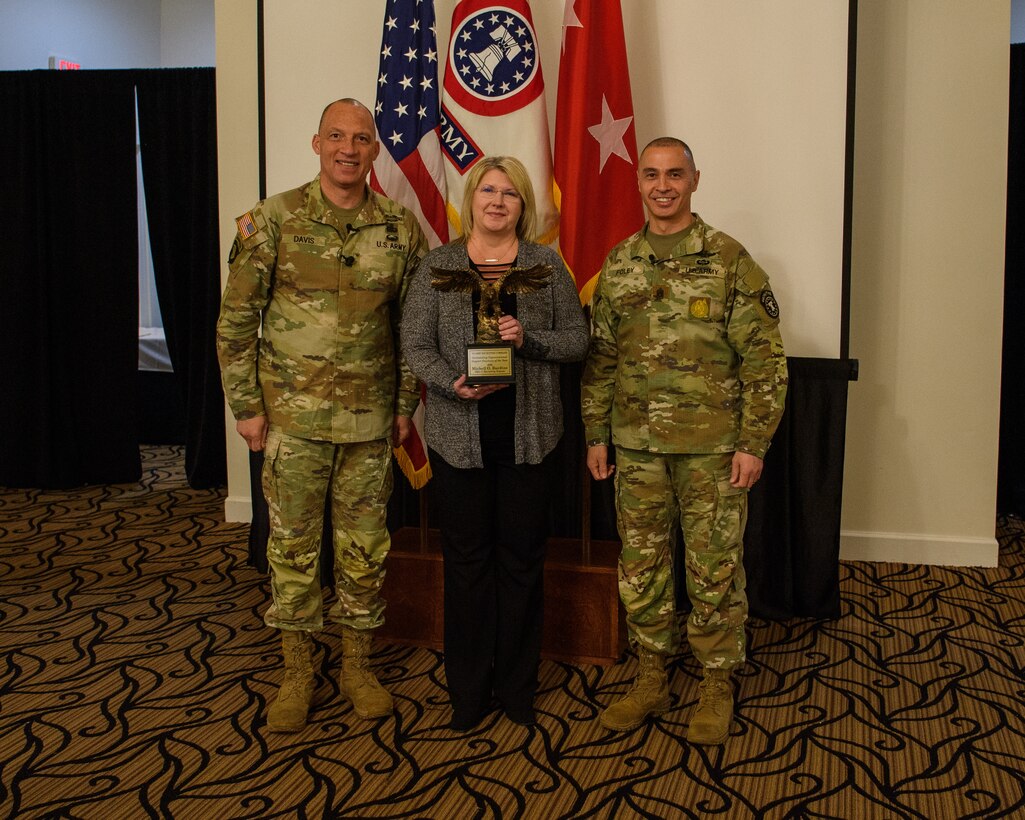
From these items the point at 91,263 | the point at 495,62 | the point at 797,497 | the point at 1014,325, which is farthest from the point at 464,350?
the point at 91,263

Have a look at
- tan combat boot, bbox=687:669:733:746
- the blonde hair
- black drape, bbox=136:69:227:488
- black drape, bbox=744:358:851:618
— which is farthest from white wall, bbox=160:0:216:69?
tan combat boot, bbox=687:669:733:746

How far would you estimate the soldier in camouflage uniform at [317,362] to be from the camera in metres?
2.45

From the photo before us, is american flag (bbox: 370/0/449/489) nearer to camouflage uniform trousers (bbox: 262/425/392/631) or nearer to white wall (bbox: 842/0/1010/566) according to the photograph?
camouflage uniform trousers (bbox: 262/425/392/631)

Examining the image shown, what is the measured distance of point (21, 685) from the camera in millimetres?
2705

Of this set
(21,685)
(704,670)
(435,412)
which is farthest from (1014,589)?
Answer: (21,685)

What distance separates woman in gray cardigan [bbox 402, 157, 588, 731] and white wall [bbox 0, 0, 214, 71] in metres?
5.40

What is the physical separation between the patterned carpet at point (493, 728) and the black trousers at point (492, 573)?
135mm

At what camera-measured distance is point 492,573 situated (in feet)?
8.07

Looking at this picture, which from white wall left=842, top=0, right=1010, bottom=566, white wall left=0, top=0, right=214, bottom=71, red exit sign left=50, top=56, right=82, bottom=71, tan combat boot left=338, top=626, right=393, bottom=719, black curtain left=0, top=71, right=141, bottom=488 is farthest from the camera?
red exit sign left=50, top=56, right=82, bottom=71

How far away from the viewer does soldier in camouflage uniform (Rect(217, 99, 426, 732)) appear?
96.4 inches

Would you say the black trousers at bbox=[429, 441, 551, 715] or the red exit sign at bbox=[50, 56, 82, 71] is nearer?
the black trousers at bbox=[429, 441, 551, 715]

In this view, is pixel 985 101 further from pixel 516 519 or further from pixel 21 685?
pixel 21 685

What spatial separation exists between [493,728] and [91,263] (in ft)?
13.8

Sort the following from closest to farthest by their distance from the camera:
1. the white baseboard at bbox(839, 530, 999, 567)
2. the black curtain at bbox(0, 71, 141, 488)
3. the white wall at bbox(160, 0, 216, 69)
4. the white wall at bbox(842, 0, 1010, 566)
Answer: the white wall at bbox(842, 0, 1010, 566) < the white baseboard at bbox(839, 530, 999, 567) < the black curtain at bbox(0, 71, 141, 488) < the white wall at bbox(160, 0, 216, 69)
